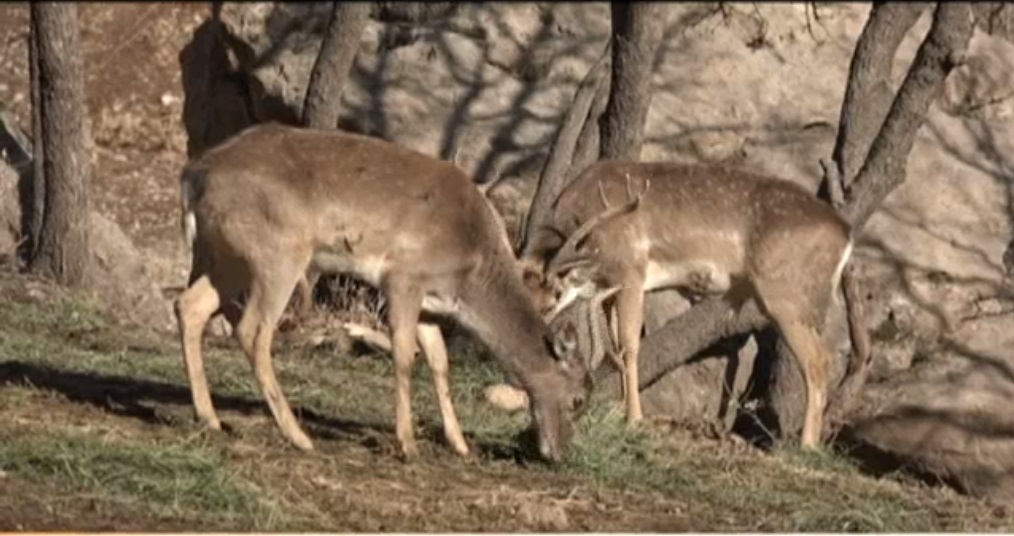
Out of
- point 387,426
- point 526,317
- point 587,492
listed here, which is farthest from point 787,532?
point 387,426

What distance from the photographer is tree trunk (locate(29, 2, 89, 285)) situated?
51.2ft

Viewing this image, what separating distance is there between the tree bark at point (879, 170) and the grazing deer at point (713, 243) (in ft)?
1.49

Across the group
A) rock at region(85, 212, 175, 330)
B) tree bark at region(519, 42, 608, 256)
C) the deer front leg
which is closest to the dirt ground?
rock at region(85, 212, 175, 330)

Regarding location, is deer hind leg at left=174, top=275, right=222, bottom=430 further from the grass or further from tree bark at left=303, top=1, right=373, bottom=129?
tree bark at left=303, top=1, right=373, bottom=129

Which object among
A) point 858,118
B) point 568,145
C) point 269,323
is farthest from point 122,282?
point 269,323

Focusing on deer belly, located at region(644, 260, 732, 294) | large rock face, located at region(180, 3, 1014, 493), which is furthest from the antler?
large rock face, located at region(180, 3, 1014, 493)

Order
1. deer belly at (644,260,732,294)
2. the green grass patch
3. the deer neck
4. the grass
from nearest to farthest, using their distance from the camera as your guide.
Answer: the green grass patch → the grass → the deer neck → deer belly at (644,260,732,294)

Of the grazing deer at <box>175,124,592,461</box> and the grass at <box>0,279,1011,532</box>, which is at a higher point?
the grazing deer at <box>175,124,592,461</box>

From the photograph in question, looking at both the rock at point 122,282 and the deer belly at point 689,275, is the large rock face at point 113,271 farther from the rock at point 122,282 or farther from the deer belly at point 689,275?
the deer belly at point 689,275

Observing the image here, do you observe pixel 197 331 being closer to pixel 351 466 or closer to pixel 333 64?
pixel 351 466

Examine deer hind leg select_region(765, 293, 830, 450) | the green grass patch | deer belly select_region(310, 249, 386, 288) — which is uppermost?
deer belly select_region(310, 249, 386, 288)

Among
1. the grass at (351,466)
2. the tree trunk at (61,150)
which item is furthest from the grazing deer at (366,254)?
the tree trunk at (61,150)

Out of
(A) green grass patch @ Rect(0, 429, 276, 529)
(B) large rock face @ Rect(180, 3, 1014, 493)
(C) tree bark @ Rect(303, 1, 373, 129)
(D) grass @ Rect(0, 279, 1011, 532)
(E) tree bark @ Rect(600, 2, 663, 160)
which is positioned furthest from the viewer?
(B) large rock face @ Rect(180, 3, 1014, 493)

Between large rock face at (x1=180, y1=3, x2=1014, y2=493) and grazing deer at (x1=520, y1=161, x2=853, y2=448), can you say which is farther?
large rock face at (x1=180, y1=3, x2=1014, y2=493)
